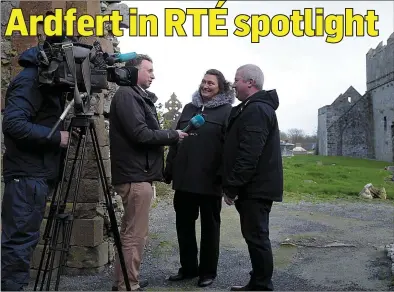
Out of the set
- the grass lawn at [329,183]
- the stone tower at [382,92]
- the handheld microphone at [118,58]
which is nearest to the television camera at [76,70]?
the handheld microphone at [118,58]

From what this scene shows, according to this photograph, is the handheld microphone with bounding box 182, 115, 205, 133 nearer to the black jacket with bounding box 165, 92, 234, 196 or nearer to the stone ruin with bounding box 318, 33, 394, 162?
the black jacket with bounding box 165, 92, 234, 196

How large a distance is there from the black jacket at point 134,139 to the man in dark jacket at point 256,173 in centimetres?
53

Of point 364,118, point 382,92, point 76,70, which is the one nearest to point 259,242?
point 76,70

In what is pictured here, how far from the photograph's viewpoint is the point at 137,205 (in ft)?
13.1

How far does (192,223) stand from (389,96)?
3428 centimetres

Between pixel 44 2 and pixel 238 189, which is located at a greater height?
pixel 44 2

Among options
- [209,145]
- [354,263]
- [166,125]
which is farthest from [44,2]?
[166,125]

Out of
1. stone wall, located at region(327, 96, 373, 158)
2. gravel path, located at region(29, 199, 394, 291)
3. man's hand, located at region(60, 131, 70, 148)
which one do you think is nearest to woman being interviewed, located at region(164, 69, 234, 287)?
gravel path, located at region(29, 199, 394, 291)

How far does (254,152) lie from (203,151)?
66 cm

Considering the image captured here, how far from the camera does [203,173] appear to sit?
441 cm

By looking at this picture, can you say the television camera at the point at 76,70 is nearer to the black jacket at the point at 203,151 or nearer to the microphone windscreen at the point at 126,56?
the microphone windscreen at the point at 126,56

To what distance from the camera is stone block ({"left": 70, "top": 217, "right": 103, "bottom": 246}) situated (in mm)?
4805

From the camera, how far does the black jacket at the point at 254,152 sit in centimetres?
396

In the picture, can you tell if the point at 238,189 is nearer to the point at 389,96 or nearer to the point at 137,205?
the point at 137,205
